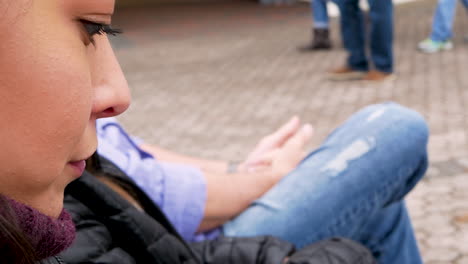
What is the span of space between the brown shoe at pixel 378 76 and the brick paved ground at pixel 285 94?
3.9 inches

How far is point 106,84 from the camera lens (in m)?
0.95

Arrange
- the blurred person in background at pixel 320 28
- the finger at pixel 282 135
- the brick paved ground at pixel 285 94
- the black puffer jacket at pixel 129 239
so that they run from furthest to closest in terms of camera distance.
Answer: the blurred person in background at pixel 320 28
the brick paved ground at pixel 285 94
the finger at pixel 282 135
the black puffer jacket at pixel 129 239

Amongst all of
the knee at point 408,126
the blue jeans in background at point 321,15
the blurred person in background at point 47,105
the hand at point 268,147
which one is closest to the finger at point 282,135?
the hand at point 268,147

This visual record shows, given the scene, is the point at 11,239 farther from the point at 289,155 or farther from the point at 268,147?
the point at 268,147

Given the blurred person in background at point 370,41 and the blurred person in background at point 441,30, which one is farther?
the blurred person in background at point 441,30

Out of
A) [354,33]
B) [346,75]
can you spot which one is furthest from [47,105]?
[354,33]

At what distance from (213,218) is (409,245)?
0.63 meters

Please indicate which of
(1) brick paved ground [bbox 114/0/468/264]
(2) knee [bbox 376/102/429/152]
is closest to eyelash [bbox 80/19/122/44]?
(2) knee [bbox 376/102/429/152]

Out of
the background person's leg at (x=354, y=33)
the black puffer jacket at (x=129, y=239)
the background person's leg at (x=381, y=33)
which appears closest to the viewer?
Answer: the black puffer jacket at (x=129, y=239)

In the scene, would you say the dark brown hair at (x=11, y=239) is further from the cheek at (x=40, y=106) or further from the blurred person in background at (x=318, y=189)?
the blurred person in background at (x=318, y=189)

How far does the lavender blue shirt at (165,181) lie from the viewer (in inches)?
77.3

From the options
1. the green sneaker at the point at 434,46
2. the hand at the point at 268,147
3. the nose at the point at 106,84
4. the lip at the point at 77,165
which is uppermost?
the nose at the point at 106,84

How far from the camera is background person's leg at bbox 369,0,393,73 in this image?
6.41 metres

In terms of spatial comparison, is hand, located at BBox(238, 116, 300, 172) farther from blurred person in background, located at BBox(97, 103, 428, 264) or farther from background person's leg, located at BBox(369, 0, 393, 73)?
background person's leg, located at BBox(369, 0, 393, 73)
